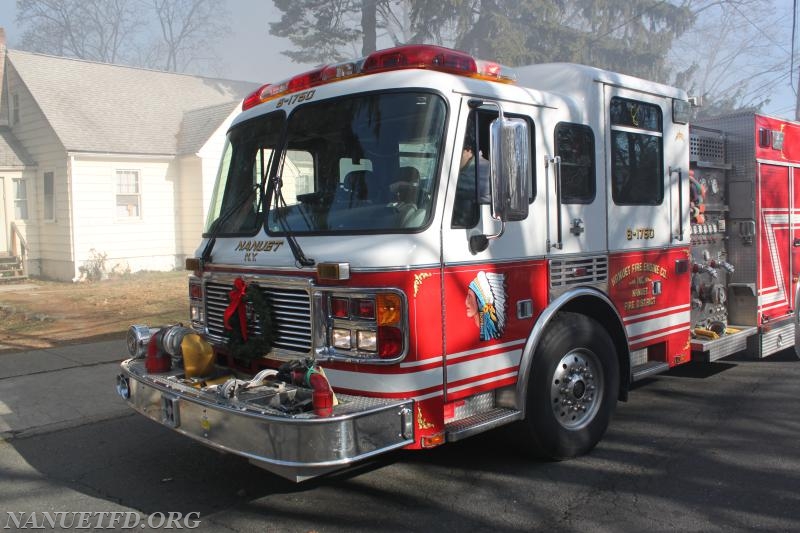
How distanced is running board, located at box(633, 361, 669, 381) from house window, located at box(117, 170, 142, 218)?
15.4 m

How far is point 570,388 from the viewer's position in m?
4.65

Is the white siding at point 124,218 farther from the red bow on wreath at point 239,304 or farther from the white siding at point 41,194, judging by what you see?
the red bow on wreath at point 239,304

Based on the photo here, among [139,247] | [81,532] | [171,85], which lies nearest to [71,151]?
[139,247]

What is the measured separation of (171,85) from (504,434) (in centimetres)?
2055

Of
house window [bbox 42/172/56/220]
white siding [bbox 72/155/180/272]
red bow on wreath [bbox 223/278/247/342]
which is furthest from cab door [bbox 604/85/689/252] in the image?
house window [bbox 42/172/56/220]

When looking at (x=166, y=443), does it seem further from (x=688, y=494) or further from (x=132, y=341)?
(x=688, y=494)

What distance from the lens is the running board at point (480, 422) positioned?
12.7ft

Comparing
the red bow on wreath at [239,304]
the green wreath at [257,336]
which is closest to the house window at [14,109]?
the red bow on wreath at [239,304]

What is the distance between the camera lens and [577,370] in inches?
185

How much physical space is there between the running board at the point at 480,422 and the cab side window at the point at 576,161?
1.45 meters

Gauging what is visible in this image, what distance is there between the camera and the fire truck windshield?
393 cm

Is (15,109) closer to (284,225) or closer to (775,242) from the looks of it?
(284,225)

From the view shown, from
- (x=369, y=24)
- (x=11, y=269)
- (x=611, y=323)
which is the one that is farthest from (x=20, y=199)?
(x=611, y=323)

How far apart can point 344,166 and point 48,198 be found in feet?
52.9
